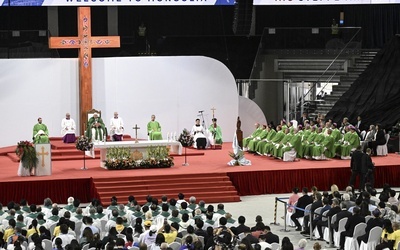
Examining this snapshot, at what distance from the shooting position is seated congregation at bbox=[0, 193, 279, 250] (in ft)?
49.0

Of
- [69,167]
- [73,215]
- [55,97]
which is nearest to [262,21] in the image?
[55,97]

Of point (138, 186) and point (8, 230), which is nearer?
point (8, 230)

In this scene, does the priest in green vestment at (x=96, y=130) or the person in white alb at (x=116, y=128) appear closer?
the priest in green vestment at (x=96, y=130)

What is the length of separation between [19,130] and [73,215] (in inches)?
546

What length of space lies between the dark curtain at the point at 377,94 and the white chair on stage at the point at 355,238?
45.6 feet

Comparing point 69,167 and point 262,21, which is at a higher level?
point 262,21

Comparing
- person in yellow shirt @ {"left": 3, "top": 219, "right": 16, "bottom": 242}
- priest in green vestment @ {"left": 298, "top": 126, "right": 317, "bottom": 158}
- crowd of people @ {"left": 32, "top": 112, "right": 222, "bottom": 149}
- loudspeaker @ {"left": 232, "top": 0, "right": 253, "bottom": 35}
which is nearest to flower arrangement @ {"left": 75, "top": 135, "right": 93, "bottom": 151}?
crowd of people @ {"left": 32, "top": 112, "right": 222, "bottom": 149}

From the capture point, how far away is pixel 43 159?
2397 cm

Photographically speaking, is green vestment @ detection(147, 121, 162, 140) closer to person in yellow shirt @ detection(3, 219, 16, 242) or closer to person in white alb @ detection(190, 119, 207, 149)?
person in white alb @ detection(190, 119, 207, 149)

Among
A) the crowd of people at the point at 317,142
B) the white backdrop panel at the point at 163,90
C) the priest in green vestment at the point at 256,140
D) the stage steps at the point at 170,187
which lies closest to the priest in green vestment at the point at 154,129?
the white backdrop panel at the point at 163,90

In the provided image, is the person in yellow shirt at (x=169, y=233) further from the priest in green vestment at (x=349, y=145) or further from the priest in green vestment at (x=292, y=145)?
the priest in green vestment at (x=349, y=145)

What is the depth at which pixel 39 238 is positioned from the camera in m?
14.8

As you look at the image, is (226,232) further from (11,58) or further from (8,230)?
(11,58)

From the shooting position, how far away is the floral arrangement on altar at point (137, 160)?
25.2m
